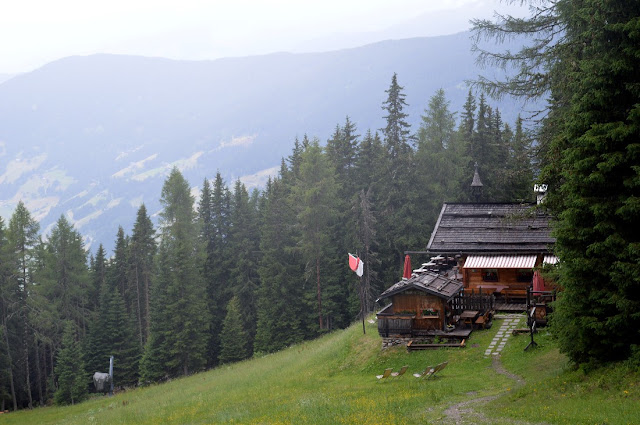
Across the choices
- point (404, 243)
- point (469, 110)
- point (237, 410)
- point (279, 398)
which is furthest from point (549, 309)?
point (469, 110)

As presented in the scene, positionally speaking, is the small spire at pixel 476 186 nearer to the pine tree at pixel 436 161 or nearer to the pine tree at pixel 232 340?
the pine tree at pixel 436 161

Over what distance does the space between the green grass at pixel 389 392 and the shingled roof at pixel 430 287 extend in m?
2.42

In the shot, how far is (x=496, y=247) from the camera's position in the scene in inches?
1284

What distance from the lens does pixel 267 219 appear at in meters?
60.7

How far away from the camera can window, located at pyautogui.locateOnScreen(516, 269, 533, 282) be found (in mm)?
32969

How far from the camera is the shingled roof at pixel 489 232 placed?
3212cm

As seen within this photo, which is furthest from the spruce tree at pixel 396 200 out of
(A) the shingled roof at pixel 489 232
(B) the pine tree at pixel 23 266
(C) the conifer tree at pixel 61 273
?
(B) the pine tree at pixel 23 266

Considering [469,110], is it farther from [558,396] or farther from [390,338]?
[558,396]

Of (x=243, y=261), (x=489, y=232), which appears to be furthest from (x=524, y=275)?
(x=243, y=261)

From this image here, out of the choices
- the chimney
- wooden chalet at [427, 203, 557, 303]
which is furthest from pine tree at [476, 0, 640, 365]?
wooden chalet at [427, 203, 557, 303]

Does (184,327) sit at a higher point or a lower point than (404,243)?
lower

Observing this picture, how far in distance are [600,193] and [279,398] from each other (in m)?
13.5

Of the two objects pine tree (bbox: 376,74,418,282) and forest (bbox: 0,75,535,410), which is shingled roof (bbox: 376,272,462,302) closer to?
forest (bbox: 0,75,535,410)

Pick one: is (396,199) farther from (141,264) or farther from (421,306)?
(141,264)
